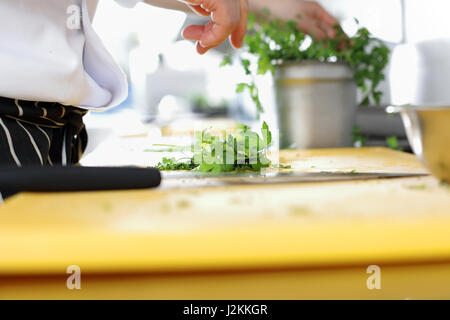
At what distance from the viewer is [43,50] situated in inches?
28.3

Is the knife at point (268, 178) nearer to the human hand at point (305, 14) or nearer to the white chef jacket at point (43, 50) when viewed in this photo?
the white chef jacket at point (43, 50)

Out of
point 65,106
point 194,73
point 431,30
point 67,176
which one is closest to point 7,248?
point 67,176

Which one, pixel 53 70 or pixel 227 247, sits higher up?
pixel 53 70

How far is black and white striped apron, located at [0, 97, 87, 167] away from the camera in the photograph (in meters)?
0.72

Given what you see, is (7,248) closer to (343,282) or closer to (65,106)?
(343,282)

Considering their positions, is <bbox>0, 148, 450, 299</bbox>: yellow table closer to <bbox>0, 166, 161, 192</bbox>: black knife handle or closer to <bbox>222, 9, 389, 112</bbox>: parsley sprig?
<bbox>0, 166, 161, 192</bbox>: black knife handle

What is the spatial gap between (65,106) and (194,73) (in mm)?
5171

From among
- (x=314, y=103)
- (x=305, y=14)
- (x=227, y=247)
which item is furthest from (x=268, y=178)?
(x=305, y=14)

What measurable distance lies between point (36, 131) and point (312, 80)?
65cm

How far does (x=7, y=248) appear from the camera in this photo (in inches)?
12.0

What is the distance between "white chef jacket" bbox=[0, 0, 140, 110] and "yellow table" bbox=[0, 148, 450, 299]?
0.34 meters

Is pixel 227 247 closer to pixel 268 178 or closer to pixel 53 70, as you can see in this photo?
pixel 268 178

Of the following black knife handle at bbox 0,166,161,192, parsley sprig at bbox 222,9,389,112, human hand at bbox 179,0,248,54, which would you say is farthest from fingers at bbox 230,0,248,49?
black knife handle at bbox 0,166,161,192
